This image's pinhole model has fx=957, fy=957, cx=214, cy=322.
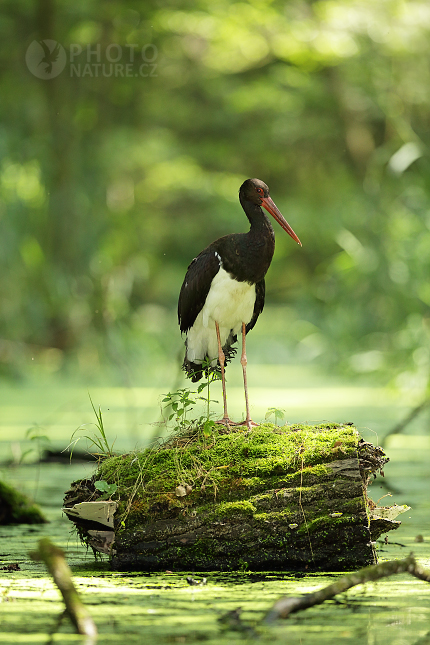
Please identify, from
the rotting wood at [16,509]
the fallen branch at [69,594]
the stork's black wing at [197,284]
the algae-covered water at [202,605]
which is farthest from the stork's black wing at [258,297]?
the fallen branch at [69,594]

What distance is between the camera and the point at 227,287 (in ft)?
14.3

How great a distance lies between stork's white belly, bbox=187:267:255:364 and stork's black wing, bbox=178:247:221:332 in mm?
26

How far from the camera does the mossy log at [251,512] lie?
3.53 meters

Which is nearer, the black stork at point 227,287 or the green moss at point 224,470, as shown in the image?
the green moss at point 224,470

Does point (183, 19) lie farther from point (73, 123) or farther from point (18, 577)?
point (18, 577)

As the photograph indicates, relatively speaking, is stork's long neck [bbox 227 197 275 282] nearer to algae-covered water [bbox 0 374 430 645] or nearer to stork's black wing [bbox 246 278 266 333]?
stork's black wing [bbox 246 278 266 333]

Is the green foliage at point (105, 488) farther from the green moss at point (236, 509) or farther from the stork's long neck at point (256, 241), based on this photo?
the stork's long neck at point (256, 241)

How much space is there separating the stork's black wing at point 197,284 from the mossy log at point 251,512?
3.25ft

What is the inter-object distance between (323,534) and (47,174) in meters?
8.29

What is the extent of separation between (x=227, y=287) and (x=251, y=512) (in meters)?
1.19

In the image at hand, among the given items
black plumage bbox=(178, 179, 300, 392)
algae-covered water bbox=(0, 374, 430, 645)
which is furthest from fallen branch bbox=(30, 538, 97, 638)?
black plumage bbox=(178, 179, 300, 392)

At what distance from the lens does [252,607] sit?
2943 mm

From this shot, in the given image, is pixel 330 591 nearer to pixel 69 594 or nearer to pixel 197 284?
pixel 69 594

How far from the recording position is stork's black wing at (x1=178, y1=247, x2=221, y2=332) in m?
4.38
